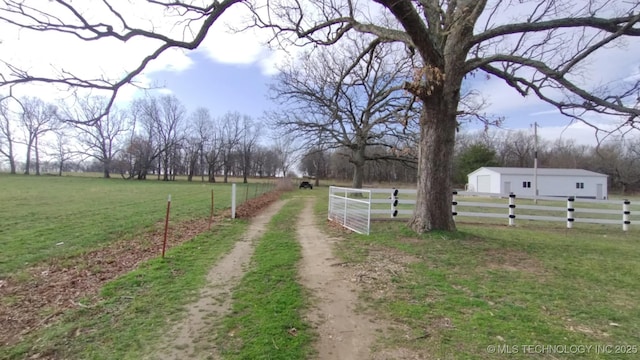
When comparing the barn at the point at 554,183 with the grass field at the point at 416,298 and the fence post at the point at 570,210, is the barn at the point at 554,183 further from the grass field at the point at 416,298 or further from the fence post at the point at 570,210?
the grass field at the point at 416,298

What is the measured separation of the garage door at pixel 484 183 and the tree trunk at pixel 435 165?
41.9 meters

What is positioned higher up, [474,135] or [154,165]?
[474,135]

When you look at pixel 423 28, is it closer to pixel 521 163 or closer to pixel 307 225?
pixel 307 225

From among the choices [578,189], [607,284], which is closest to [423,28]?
[607,284]

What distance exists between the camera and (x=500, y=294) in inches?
195

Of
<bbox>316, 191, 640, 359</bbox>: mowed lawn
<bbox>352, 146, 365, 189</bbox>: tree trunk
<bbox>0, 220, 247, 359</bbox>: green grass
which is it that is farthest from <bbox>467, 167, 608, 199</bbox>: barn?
<bbox>0, 220, 247, 359</bbox>: green grass

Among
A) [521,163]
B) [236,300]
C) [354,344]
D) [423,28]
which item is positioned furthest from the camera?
[521,163]

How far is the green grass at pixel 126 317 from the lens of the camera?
3.47 metres

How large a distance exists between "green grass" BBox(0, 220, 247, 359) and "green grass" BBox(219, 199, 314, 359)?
2.47 ft

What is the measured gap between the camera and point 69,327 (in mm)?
3984

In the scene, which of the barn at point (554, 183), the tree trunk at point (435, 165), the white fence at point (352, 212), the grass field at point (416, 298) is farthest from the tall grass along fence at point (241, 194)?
the barn at point (554, 183)

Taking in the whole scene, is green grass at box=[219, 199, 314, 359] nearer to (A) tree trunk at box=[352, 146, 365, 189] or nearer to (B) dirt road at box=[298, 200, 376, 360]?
(B) dirt road at box=[298, 200, 376, 360]

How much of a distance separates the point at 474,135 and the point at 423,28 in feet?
211

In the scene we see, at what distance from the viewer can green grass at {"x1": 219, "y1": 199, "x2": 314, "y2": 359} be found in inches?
131
